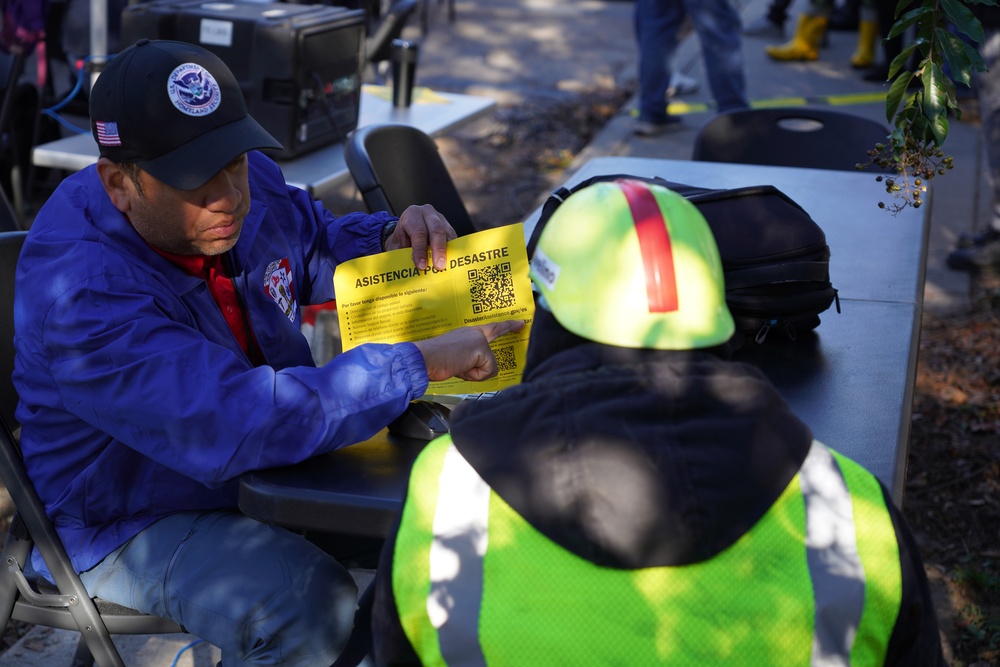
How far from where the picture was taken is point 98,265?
1745mm

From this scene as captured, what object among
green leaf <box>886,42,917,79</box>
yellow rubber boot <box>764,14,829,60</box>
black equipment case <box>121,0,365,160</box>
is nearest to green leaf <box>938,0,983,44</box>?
green leaf <box>886,42,917,79</box>

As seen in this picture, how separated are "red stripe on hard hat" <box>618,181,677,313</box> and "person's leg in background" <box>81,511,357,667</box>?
0.96 m

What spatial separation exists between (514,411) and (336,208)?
16.1 feet

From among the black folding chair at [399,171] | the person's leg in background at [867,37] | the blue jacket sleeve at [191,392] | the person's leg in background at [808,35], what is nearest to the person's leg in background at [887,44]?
the person's leg in background at [867,37]

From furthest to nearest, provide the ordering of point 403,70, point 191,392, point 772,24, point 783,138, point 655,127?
point 772,24
point 655,127
point 403,70
point 783,138
point 191,392

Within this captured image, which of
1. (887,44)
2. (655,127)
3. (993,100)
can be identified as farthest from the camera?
(887,44)

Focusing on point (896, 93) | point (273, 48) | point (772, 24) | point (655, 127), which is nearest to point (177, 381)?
point (896, 93)

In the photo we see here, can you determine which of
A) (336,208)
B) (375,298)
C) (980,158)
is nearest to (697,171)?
(375,298)

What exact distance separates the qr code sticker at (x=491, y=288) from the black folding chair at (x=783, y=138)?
6.64ft

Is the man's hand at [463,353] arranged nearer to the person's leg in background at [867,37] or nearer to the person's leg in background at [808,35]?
the person's leg in background at [867,37]

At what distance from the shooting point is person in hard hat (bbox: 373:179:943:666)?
1.12 metres

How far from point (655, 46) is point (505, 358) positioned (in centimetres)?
473

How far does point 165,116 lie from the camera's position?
70.2 inches

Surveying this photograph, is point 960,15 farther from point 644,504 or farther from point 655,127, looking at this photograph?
point 655,127
